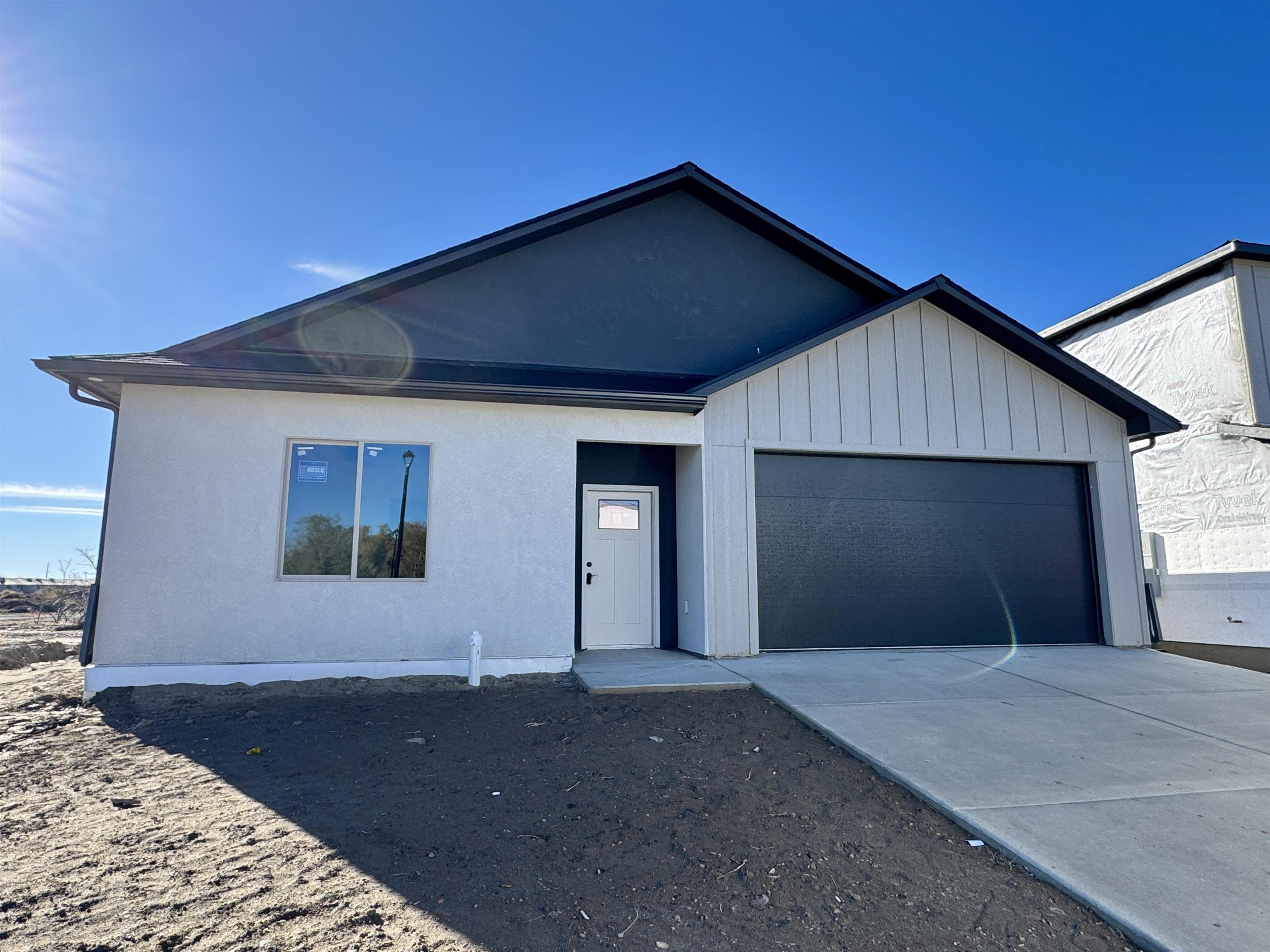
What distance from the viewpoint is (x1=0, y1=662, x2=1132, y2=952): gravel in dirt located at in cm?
278

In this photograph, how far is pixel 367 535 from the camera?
714cm

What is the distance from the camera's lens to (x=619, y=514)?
9.29 metres

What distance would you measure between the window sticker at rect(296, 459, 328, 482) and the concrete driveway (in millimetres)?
4881

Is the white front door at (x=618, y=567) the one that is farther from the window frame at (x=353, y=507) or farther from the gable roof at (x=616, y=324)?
the window frame at (x=353, y=507)

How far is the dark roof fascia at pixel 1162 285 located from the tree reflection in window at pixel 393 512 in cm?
1468

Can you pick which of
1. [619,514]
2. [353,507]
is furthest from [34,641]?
[619,514]

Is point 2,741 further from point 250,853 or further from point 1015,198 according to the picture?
point 1015,198

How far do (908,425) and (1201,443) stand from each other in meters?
8.23

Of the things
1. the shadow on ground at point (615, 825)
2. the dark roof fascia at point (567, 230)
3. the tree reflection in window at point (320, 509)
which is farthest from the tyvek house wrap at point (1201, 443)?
the tree reflection in window at point (320, 509)

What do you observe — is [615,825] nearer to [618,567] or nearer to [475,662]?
[475,662]

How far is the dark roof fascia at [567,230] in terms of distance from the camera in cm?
827

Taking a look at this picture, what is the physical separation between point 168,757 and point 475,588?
3013 millimetres

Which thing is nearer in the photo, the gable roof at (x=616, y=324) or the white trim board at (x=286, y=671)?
the white trim board at (x=286, y=671)

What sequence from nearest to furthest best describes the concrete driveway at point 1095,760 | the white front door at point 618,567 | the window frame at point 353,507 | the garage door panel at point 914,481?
the concrete driveway at point 1095,760 → the window frame at point 353,507 → the garage door panel at point 914,481 → the white front door at point 618,567
